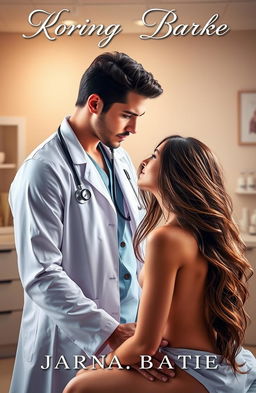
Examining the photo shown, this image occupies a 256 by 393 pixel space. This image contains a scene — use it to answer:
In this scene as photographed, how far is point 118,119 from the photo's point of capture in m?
1.88

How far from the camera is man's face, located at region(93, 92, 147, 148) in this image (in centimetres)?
187

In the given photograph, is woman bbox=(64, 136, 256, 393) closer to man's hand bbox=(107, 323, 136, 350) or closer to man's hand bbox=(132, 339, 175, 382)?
man's hand bbox=(132, 339, 175, 382)

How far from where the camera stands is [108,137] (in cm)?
189

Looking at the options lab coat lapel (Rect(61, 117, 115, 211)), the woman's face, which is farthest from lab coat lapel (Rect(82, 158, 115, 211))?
the woman's face

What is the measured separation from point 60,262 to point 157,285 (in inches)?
18.9

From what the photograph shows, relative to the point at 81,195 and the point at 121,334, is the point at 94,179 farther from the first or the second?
the point at 121,334

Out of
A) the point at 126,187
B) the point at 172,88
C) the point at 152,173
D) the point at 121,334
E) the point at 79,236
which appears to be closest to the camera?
the point at 152,173

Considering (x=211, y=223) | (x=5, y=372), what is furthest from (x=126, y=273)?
(x=5, y=372)

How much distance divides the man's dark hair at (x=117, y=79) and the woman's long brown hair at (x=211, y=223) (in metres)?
0.48

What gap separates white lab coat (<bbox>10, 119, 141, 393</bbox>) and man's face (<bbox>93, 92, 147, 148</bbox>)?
96 millimetres

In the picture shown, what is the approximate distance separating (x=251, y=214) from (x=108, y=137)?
8.51ft

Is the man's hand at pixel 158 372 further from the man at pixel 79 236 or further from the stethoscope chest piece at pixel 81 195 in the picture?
the stethoscope chest piece at pixel 81 195

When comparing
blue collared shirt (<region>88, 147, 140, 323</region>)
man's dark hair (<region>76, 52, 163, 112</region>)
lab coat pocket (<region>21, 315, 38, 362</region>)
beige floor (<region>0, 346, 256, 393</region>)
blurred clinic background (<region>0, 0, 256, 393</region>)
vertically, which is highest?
blurred clinic background (<region>0, 0, 256, 393</region>)

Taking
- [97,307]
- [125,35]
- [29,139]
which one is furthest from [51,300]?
[125,35]
